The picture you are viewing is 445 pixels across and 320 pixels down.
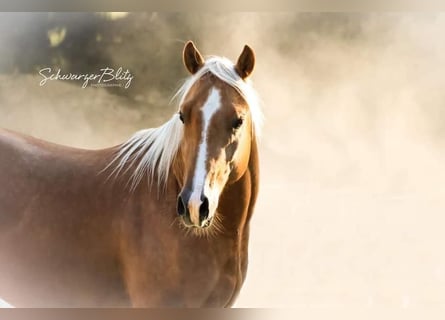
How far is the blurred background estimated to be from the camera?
7.22 ft

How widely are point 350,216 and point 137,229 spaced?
904 millimetres

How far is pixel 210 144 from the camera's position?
177 cm

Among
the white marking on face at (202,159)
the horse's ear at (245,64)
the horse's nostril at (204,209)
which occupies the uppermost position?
the horse's ear at (245,64)

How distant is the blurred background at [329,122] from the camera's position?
2201mm

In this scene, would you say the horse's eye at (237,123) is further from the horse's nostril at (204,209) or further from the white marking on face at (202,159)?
the horse's nostril at (204,209)

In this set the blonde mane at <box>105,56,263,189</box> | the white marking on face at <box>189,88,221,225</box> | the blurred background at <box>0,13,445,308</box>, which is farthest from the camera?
the blurred background at <box>0,13,445,308</box>

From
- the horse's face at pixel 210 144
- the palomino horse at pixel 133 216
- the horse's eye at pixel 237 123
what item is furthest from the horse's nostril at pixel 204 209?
the horse's eye at pixel 237 123

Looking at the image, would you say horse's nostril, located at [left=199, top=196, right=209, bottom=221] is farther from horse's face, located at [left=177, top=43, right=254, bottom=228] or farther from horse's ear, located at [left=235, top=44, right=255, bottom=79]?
horse's ear, located at [left=235, top=44, right=255, bottom=79]

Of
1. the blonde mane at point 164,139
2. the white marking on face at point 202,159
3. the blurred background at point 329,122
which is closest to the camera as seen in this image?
the white marking on face at point 202,159

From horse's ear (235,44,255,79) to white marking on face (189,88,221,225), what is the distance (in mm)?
149

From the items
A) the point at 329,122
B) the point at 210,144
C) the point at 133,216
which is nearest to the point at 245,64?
the point at 210,144

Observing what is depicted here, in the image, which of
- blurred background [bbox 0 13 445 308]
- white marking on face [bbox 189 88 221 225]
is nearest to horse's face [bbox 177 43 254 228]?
white marking on face [bbox 189 88 221 225]

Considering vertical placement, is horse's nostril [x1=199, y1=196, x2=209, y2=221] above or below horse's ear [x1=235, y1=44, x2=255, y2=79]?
below

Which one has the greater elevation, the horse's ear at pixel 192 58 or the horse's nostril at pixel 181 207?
the horse's ear at pixel 192 58
